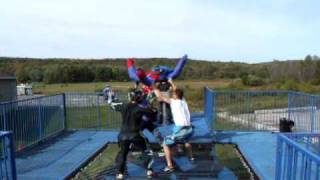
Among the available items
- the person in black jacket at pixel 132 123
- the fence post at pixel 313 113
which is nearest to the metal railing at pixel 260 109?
the fence post at pixel 313 113

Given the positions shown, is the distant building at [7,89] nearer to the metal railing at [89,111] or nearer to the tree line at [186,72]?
the metal railing at [89,111]

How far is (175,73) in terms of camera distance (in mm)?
12898

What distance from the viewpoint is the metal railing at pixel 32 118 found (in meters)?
10.1

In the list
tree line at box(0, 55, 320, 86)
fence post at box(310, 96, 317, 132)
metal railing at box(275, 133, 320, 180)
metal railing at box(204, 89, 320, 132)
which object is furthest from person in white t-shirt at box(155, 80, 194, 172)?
tree line at box(0, 55, 320, 86)

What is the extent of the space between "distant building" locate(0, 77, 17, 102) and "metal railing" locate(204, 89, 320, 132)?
7051 mm

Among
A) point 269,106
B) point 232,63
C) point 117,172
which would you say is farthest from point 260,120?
point 232,63

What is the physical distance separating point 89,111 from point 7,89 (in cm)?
308

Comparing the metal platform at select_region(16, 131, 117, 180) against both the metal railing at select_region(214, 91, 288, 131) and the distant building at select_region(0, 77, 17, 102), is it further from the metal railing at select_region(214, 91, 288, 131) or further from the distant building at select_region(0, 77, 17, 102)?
the metal railing at select_region(214, 91, 288, 131)

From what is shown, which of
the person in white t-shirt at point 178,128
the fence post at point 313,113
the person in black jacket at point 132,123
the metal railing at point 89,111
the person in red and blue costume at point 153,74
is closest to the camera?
the person in black jacket at point 132,123

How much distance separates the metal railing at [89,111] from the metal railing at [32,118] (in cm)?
153

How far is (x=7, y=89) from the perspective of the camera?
53.5 feet

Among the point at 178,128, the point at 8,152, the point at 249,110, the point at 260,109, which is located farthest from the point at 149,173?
the point at 260,109

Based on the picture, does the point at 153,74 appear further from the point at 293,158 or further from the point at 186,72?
the point at 186,72

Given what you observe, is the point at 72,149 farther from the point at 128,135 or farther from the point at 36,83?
the point at 36,83
